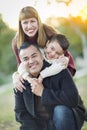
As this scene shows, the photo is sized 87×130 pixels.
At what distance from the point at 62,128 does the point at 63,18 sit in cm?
59

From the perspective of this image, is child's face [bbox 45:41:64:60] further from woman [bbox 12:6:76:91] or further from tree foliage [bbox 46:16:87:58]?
tree foliage [bbox 46:16:87:58]

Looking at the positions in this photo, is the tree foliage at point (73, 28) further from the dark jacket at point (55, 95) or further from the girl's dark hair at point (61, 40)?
the dark jacket at point (55, 95)

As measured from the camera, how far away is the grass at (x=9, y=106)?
6.65 feet

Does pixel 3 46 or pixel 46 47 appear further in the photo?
pixel 3 46

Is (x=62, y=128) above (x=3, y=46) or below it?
below

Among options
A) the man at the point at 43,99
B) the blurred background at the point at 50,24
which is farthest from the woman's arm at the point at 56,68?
the blurred background at the point at 50,24

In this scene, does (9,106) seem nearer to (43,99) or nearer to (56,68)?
(43,99)

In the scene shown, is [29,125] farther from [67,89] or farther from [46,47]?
[46,47]

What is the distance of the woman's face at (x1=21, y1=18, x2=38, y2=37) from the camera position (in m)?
1.94

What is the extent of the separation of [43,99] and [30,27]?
36 cm

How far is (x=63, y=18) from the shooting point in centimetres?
207

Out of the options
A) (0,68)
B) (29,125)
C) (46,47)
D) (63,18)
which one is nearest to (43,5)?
(63,18)

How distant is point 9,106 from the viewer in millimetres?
2039

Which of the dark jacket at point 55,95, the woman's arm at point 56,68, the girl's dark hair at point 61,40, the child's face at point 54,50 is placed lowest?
the dark jacket at point 55,95
